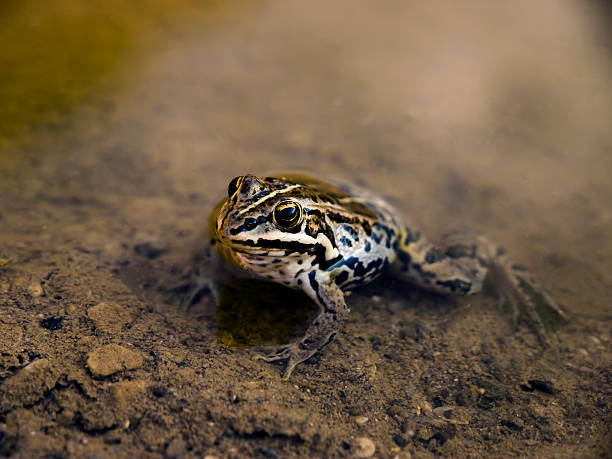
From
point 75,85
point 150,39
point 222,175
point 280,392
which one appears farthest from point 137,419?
point 150,39

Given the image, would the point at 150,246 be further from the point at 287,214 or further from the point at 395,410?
the point at 395,410

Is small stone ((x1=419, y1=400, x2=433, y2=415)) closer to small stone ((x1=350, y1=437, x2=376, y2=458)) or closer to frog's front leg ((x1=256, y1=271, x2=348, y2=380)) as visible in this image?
small stone ((x1=350, y1=437, x2=376, y2=458))

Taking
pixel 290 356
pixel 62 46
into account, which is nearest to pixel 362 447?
pixel 290 356

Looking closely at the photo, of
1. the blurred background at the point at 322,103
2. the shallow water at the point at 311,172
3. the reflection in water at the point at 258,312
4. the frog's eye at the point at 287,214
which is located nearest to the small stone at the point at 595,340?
the shallow water at the point at 311,172

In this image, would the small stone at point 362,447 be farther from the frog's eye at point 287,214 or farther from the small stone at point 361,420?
the frog's eye at point 287,214

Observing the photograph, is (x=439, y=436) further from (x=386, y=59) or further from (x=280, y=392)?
(x=386, y=59)
